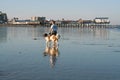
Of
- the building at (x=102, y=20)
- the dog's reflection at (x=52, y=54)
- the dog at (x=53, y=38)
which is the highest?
the dog at (x=53, y=38)

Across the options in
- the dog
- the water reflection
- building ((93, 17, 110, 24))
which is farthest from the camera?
building ((93, 17, 110, 24))

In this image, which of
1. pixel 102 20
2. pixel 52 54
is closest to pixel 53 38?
pixel 52 54

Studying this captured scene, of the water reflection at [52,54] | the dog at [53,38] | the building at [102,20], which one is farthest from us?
the building at [102,20]

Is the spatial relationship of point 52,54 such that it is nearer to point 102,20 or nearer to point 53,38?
point 53,38

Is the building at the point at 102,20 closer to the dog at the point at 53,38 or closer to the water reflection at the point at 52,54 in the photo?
the dog at the point at 53,38

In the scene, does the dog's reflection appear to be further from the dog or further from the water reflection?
the dog

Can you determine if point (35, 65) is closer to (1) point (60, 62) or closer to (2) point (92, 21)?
(1) point (60, 62)

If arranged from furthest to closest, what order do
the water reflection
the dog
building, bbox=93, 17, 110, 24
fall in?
1. building, bbox=93, 17, 110, 24
2. the dog
3. the water reflection

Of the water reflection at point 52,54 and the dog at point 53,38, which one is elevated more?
the dog at point 53,38

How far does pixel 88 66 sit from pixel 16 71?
322cm

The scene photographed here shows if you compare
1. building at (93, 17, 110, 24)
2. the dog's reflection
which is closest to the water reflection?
the dog's reflection

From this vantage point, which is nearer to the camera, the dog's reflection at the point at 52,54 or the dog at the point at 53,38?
the dog's reflection at the point at 52,54

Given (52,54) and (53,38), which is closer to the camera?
(52,54)

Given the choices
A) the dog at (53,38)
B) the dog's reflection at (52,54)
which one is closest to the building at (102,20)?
the dog at (53,38)
